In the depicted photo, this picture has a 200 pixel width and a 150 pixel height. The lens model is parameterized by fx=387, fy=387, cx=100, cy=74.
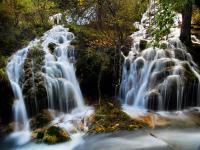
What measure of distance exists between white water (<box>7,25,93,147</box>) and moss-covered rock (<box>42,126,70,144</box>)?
1.78 feet

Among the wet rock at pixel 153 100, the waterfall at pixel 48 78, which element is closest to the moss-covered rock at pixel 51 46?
the waterfall at pixel 48 78

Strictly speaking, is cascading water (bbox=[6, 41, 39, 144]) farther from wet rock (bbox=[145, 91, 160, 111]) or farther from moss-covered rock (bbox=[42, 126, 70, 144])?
wet rock (bbox=[145, 91, 160, 111])

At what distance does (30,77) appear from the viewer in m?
14.6

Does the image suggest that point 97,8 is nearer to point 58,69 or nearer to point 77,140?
point 58,69

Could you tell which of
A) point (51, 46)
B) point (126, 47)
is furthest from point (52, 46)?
point (126, 47)

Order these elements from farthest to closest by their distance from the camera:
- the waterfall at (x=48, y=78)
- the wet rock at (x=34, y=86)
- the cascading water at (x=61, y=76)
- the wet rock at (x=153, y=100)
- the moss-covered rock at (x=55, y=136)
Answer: the cascading water at (x=61, y=76) < the wet rock at (x=153, y=100) < the wet rock at (x=34, y=86) < the waterfall at (x=48, y=78) < the moss-covered rock at (x=55, y=136)

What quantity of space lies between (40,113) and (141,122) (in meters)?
3.61

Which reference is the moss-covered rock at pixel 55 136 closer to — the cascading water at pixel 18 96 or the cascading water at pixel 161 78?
the cascading water at pixel 18 96

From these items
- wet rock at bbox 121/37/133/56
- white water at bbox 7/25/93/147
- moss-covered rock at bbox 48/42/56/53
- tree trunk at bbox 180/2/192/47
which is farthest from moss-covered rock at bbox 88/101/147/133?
tree trunk at bbox 180/2/192/47

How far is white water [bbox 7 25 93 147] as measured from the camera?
13.0 m

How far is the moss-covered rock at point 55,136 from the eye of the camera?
451 inches

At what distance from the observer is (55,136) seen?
1154cm

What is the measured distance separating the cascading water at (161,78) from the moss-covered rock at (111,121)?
1.27 m

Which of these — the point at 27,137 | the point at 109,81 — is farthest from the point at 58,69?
the point at 27,137
